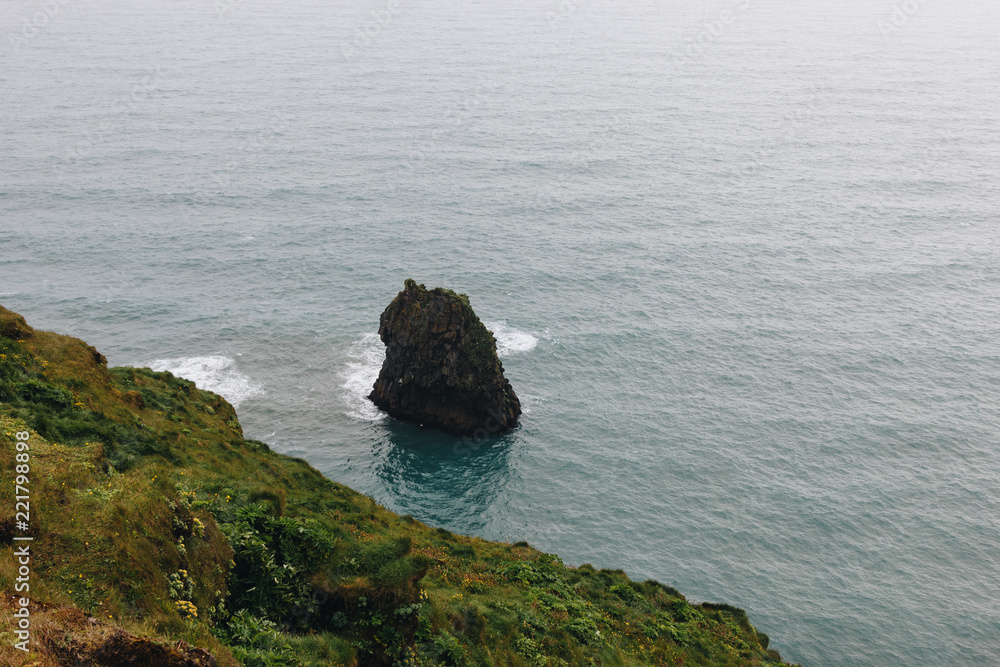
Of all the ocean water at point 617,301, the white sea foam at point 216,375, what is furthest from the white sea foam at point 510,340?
the white sea foam at point 216,375

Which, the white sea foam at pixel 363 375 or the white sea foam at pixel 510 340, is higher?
the white sea foam at pixel 510 340

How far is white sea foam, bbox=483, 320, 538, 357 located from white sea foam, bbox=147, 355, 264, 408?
29.7 metres

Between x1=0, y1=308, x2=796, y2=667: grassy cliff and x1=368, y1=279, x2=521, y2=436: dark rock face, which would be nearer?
x1=0, y1=308, x2=796, y2=667: grassy cliff

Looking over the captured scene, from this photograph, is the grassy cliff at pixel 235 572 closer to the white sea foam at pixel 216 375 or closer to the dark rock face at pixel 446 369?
the dark rock face at pixel 446 369

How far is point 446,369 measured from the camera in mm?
77125

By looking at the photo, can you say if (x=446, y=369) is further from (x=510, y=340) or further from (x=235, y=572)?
(x=235, y=572)

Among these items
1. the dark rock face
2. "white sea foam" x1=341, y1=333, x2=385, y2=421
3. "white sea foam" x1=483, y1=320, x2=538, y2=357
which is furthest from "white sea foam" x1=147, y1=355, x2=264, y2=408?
"white sea foam" x1=483, y1=320, x2=538, y2=357

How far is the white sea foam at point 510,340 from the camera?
91625 millimetres

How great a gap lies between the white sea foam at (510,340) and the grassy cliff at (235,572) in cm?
4625

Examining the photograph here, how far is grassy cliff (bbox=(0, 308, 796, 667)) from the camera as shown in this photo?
64.0ft

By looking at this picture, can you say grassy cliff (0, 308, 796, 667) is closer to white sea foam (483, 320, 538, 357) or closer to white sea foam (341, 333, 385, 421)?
white sea foam (341, 333, 385, 421)

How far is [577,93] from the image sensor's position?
196 metres

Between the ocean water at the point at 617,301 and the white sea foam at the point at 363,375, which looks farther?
the white sea foam at the point at 363,375

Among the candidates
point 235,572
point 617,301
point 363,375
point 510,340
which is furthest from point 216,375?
point 235,572
